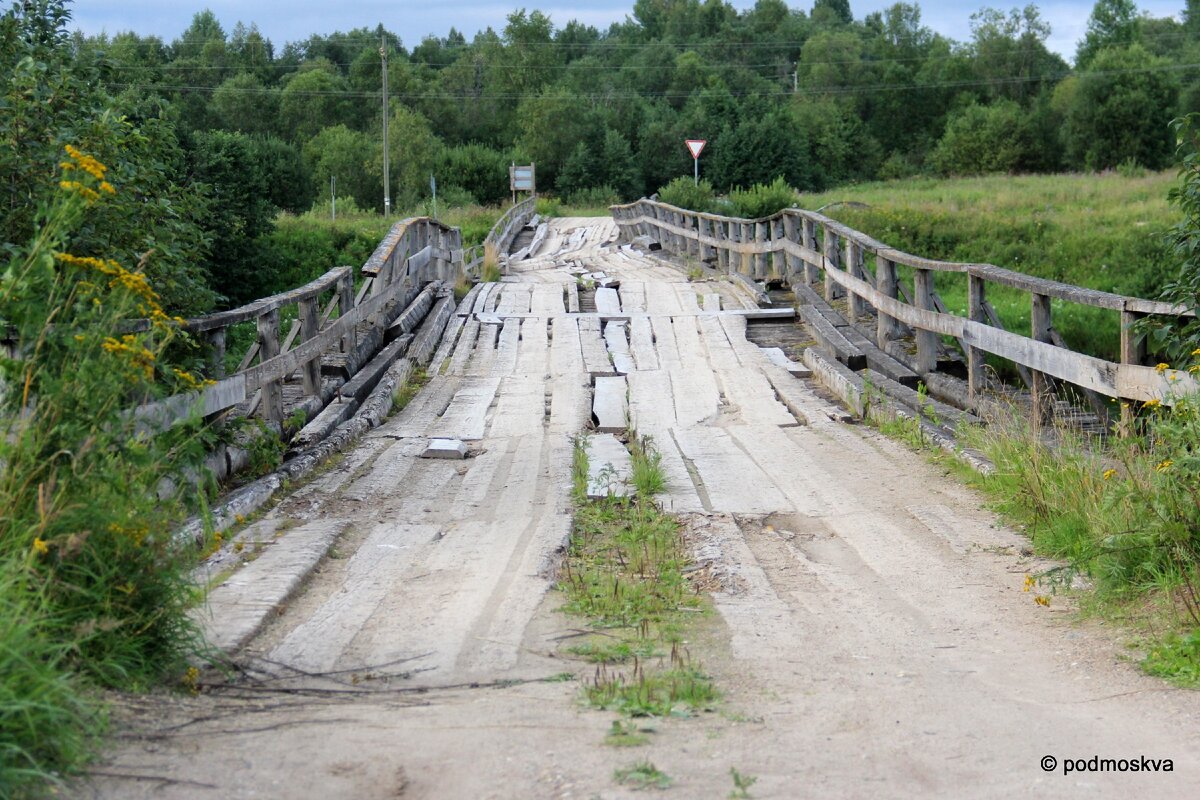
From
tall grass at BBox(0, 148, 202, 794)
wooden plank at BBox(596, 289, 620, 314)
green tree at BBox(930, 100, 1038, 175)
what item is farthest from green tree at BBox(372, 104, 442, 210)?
tall grass at BBox(0, 148, 202, 794)

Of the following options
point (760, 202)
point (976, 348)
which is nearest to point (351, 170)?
point (760, 202)

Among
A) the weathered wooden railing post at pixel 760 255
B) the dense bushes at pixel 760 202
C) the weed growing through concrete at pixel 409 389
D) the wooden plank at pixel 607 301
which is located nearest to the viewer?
the weed growing through concrete at pixel 409 389

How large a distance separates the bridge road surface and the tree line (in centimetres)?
3284

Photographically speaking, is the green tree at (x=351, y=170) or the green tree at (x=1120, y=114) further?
the green tree at (x=1120, y=114)

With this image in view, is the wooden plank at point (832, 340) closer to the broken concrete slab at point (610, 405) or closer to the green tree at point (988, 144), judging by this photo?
the broken concrete slab at point (610, 405)

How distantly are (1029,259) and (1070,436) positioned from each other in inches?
1343

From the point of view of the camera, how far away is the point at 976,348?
9.47 metres

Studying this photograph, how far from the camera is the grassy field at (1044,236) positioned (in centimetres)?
3030

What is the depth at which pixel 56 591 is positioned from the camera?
3885mm

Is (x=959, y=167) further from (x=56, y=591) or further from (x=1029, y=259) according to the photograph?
(x=56, y=591)

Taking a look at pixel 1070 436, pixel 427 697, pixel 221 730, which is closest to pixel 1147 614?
pixel 1070 436

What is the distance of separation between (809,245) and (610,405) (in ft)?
20.8

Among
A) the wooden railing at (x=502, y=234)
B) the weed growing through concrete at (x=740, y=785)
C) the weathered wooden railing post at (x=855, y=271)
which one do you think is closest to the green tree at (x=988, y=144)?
the wooden railing at (x=502, y=234)

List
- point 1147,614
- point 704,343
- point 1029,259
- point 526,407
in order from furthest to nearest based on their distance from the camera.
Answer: point 1029,259
point 704,343
point 526,407
point 1147,614
